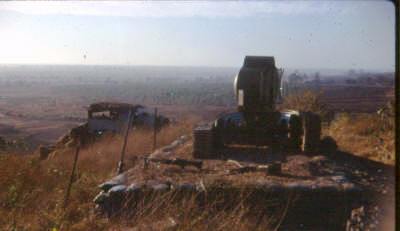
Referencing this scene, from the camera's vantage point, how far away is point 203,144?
9.84 meters

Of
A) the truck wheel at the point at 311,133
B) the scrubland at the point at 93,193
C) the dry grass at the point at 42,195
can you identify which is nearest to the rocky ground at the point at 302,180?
the truck wheel at the point at 311,133

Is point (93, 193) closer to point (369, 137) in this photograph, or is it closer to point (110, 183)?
point (110, 183)

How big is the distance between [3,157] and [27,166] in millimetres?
449

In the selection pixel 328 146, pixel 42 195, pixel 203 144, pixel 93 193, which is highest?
pixel 203 144

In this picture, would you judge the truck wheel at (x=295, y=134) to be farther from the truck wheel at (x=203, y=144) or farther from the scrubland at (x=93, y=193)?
the truck wheel at (x=203, y=144)

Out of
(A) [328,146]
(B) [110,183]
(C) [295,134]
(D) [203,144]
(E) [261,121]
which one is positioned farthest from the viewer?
(E) [261,121]

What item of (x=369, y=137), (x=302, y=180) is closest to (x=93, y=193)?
(x=302, y=180)

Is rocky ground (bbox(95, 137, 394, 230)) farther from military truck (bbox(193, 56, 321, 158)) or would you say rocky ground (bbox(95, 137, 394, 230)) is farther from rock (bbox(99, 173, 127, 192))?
military truck (bbox(193, 56, 321, 158))

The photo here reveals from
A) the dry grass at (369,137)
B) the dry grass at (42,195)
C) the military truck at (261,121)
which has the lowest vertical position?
the dry grass at (42,195)

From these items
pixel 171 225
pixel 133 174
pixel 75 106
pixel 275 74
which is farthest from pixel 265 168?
pixel 75 106

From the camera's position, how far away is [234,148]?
10.9 m

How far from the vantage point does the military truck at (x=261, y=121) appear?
10398 millimetres

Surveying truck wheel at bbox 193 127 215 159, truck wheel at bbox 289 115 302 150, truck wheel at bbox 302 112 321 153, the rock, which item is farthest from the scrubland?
truck wheel at bbox 193 127 215 159

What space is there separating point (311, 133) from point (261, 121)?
1259 mm
